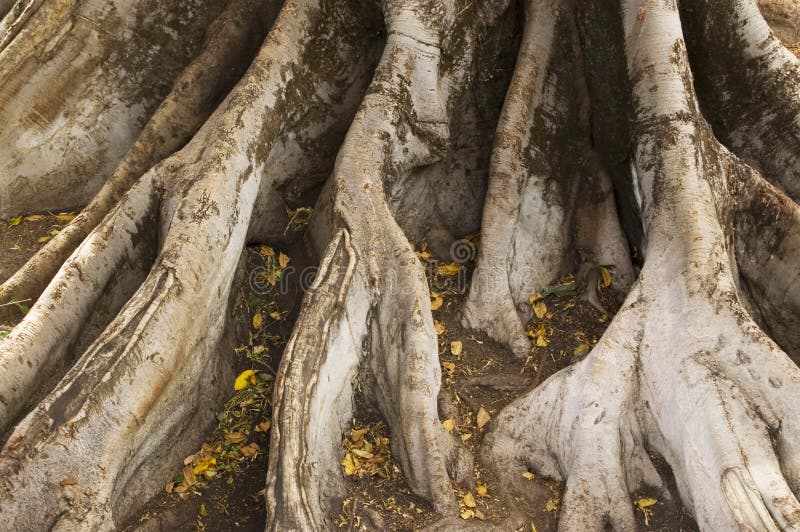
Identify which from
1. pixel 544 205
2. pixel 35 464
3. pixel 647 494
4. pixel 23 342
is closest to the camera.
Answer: pixel 35 464

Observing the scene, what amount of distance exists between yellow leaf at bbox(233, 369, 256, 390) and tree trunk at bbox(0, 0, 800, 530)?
16 centimetres

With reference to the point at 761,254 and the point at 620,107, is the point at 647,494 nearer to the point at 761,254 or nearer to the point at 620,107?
the point at 761,254

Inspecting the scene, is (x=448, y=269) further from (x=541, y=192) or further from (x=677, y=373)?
(x=677, y=373)

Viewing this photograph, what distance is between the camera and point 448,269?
4.93 m

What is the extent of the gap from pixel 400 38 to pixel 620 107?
143 centimetres

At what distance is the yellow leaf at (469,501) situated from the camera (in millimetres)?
3613

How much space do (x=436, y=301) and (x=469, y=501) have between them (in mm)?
1468

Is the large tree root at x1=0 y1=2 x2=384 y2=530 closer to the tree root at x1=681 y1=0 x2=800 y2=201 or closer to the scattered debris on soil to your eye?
the scattered debris on soil

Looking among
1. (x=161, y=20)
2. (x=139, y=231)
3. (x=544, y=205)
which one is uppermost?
(x=161, y=20)

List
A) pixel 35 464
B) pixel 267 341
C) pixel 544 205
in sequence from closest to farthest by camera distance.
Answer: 1. pixel 35 464
2. pixel 267 341
3. pixel 544 205

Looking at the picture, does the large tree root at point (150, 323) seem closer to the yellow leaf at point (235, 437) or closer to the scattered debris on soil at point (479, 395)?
the yellow leaf at point (235, 437)

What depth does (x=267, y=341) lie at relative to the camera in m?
4.30

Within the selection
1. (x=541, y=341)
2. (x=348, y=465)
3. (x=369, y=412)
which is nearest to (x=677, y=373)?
(x=541, y=341)

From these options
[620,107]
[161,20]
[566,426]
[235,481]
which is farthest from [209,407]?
[620,107]
